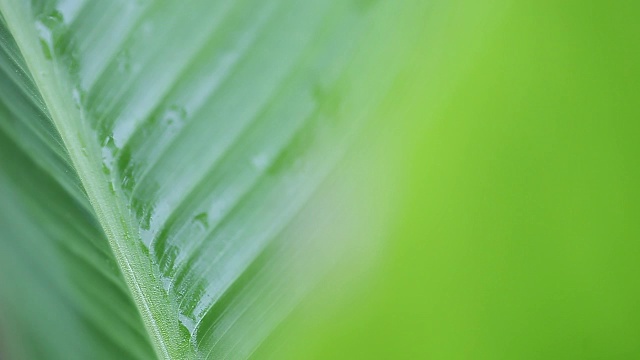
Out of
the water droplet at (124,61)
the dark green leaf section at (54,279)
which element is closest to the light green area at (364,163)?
the water droplet at (124,61)

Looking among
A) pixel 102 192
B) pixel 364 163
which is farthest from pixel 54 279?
pixel 364 163

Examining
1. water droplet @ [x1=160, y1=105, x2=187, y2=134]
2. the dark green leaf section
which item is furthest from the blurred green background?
the dark green leaf section

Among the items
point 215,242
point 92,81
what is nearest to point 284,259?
point 215,242

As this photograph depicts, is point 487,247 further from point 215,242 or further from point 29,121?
point 29,121

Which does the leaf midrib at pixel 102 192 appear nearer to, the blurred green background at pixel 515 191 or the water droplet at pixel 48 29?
the water droplet at pixel 48 29

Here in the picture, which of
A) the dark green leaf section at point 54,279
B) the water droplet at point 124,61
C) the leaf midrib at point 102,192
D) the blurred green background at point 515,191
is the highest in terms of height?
the blurred green background at point 515,191

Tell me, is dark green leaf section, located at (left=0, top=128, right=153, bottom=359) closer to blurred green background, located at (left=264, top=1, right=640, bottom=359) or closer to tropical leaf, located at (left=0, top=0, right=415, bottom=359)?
tropical leaf, located at (left=0, top=0, right=415, bottom=359)
